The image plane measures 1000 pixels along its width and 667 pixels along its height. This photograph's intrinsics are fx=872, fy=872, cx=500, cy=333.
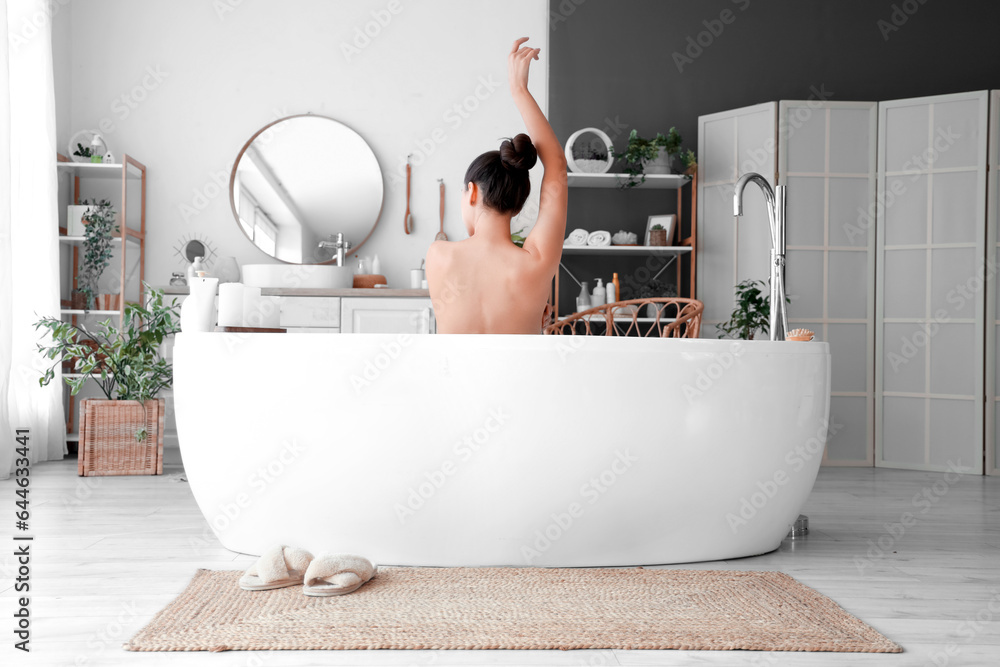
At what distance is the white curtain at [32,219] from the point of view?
12.8 ft

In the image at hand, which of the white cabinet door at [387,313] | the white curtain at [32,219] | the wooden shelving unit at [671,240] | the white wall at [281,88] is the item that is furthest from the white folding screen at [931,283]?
the white curtain at [32,219]

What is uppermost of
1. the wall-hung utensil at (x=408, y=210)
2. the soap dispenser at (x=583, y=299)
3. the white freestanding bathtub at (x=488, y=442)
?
the wall-hung utensil at (x=408, y=210)

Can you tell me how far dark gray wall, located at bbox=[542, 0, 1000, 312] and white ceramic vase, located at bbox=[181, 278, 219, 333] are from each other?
279 centimetres

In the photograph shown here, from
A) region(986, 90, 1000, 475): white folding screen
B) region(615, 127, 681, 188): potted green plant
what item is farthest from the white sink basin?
region(986, 90, 1000, 475): white folding screen

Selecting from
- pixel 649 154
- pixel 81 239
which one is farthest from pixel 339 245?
pixel 649 154

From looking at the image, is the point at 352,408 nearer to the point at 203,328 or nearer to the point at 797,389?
the point at 203,328

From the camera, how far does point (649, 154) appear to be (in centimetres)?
453

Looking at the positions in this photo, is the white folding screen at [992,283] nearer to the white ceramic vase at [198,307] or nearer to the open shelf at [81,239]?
the white ceramic vase at [198,307]

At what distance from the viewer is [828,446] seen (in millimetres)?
4387

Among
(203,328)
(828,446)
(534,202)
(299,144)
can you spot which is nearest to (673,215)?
(534,202)

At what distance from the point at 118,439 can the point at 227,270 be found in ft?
4.12

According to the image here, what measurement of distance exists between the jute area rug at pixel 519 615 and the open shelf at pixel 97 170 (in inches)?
122

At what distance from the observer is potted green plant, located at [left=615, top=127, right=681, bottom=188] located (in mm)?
4520

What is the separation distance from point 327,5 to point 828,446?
11.7ft
